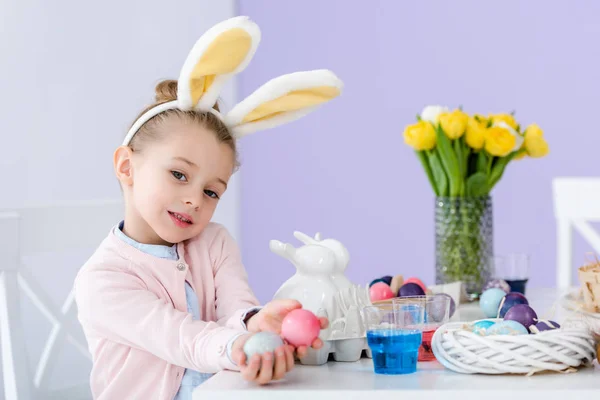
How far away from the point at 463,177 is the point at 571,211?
29.6 inches

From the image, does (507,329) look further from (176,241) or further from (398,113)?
(398,113)

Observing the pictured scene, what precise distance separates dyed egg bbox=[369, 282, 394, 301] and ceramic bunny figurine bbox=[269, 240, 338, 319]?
237 millimetres

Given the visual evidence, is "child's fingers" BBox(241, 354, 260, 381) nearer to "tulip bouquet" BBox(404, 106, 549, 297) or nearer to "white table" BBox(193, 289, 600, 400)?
"white table" BBox(193, 289, 600, 400)

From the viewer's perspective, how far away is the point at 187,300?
1407 mm

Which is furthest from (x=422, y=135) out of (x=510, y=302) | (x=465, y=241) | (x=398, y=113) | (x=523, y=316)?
(x=398, y=113)

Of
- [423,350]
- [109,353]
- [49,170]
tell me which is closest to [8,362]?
[109,353]

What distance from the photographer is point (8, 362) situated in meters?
1.54

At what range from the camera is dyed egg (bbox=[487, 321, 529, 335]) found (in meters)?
1.09

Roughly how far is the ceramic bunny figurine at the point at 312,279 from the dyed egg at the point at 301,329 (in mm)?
158

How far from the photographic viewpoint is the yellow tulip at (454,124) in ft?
6.33

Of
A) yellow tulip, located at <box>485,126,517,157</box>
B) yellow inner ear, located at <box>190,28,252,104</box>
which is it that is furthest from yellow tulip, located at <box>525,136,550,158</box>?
yellow inner ear, located at <box>190,28,252,104</box>

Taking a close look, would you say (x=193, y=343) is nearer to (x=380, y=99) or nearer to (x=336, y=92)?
(x=336, y=92)

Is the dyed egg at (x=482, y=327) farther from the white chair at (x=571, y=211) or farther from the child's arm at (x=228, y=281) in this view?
the white chair at (x=571, y=211)

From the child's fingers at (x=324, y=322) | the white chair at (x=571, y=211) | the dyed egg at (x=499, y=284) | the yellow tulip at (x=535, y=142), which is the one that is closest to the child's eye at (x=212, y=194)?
the child's fingers at (x=324, y=322)
